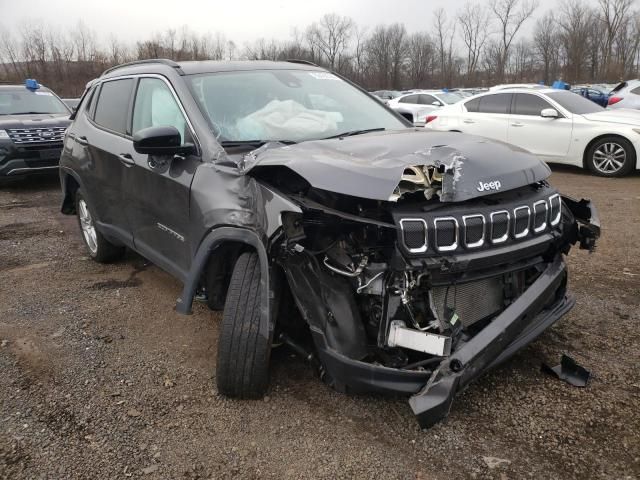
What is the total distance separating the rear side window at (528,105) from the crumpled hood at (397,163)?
7.25 m

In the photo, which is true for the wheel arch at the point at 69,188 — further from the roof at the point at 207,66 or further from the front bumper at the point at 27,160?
the front bumper at the point at 27,160

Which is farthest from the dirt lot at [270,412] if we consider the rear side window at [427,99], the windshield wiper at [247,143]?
the rear side window at [427,99]

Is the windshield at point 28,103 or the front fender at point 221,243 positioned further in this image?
the windshield at point 28,103

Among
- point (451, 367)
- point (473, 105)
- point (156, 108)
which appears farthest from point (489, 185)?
point (473, 105)

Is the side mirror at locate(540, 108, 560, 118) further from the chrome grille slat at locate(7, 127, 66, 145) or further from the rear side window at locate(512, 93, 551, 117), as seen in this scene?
the chrome grille slat at locate(7, 127, 66, 145)

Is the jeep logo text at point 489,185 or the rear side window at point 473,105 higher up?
the rear side window at point 473,105

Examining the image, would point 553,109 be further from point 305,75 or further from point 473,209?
point 473,209

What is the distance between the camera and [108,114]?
4312 millimetres

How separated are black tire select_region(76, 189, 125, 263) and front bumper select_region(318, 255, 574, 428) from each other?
3.15 meters

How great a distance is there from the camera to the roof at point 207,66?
3579 mm

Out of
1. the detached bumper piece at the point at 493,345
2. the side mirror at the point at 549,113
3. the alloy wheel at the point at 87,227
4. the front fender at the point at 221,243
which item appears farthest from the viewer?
the side mirror at the point at 549,113

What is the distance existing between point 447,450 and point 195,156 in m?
2.04

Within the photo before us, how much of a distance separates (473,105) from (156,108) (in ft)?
26.4

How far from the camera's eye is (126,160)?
3742 millimetres
